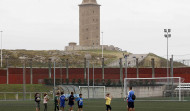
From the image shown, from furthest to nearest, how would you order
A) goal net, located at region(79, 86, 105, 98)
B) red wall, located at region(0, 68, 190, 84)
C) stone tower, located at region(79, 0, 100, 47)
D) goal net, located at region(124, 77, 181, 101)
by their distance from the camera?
stone tower, located at region(79, 0, 100, 47) → red wall, located at region(0, 68, 190, 84) → goal net, located at region(79, 86, 105, 98) → goal net, located at region(124, 77, 181, 101)

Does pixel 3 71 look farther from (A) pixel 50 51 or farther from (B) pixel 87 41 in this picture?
(B) pixel 87 41

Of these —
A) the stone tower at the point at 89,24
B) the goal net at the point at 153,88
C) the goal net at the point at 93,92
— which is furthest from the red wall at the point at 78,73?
the stone tower at the point at 89,24

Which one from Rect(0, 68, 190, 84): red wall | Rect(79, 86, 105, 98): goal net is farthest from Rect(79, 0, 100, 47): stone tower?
Rect(79, 86, 105, 98): goal net

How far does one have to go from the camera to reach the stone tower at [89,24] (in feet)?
569

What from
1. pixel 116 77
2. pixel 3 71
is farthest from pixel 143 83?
pixel 3 71

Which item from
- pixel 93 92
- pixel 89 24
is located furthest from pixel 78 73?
pixel 89 24

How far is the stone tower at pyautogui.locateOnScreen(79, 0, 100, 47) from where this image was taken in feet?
569

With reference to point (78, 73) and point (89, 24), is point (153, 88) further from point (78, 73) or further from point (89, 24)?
point (89, 24)

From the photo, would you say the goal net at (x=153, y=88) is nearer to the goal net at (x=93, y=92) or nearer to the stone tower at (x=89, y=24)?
the goal net at (x=93, y=92)

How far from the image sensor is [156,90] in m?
73.3

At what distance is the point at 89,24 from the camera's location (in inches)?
6831

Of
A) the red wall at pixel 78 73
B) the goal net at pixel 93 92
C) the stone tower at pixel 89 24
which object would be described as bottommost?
the goal net at pixel 93 92

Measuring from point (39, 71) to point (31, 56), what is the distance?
47.0 metres

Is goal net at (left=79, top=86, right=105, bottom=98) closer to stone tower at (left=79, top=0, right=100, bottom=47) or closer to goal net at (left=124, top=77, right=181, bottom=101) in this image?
goal net at (left=124, top=77, right=181, bottom=101)
